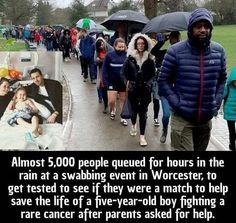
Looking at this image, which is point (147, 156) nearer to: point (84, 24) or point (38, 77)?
point (38, 77)

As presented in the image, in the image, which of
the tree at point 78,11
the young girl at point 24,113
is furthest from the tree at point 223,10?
the young girl at point 24,113

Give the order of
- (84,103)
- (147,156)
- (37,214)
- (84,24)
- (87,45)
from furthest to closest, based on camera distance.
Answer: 1. (84,24)
2. (87,45)
3. (84,103)
4. (147,156)
5. (37,214)

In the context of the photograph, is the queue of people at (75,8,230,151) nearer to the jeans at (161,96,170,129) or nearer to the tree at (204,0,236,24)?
the jeans at (161,96,170,129)

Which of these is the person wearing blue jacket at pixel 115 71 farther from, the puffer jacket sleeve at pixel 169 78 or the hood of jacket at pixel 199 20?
the hood of jacket at pixel 199 20

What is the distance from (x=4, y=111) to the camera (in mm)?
5367

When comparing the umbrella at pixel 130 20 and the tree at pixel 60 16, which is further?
the tree at pixel 60 16

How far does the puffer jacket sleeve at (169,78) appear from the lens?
15.4ft

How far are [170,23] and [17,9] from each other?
66660 millimetres

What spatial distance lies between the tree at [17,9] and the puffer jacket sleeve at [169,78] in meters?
68.0

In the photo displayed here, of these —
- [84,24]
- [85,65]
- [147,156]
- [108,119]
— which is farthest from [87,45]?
[147,156]

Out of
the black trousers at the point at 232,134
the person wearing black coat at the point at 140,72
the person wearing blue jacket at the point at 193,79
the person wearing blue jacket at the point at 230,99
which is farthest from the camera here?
the person wearing black coat at the point at 140,72

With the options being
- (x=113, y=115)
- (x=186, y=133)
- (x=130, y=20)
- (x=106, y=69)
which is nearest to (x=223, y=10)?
(x=130, y=20)

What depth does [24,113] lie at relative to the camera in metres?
5.34

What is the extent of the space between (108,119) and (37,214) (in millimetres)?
6182
